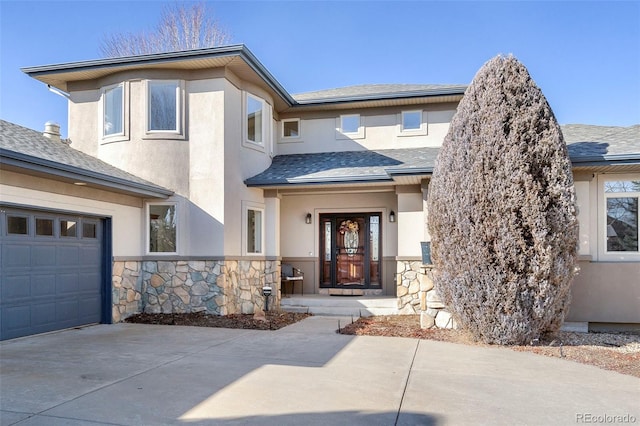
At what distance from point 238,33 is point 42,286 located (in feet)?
53.1

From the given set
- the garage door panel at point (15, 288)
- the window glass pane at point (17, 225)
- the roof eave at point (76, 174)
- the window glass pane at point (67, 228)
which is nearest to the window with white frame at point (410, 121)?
the roof eave at point (76, 174)

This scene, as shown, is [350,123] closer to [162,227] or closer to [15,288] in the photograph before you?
[162,227]

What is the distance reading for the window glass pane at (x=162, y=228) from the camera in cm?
1005

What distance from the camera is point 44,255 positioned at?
7.85 m

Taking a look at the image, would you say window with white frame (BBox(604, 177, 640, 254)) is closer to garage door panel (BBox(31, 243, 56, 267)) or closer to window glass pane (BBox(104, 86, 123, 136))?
garage door panel (BBox(31, 243, 56, 267))

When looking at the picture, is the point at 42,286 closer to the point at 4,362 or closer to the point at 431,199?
the point at 4,362

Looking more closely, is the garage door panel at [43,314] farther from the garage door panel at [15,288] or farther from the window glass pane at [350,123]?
the window glass pane at [350,123]

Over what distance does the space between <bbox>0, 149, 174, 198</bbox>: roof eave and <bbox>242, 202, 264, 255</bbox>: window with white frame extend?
1.79 meters

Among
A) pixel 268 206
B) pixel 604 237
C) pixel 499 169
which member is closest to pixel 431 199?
pixel 499 169

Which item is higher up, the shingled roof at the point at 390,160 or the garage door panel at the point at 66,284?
the shingled roof at the point at 390,160

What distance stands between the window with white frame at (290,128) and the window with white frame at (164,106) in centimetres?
363

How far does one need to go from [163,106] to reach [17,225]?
4.04 m

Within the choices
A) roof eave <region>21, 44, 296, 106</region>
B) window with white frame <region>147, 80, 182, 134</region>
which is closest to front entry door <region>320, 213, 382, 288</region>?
roof eave <region>21, 44, 296, 106</region>

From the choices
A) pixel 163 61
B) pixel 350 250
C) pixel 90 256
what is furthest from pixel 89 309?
pixel 350 250
